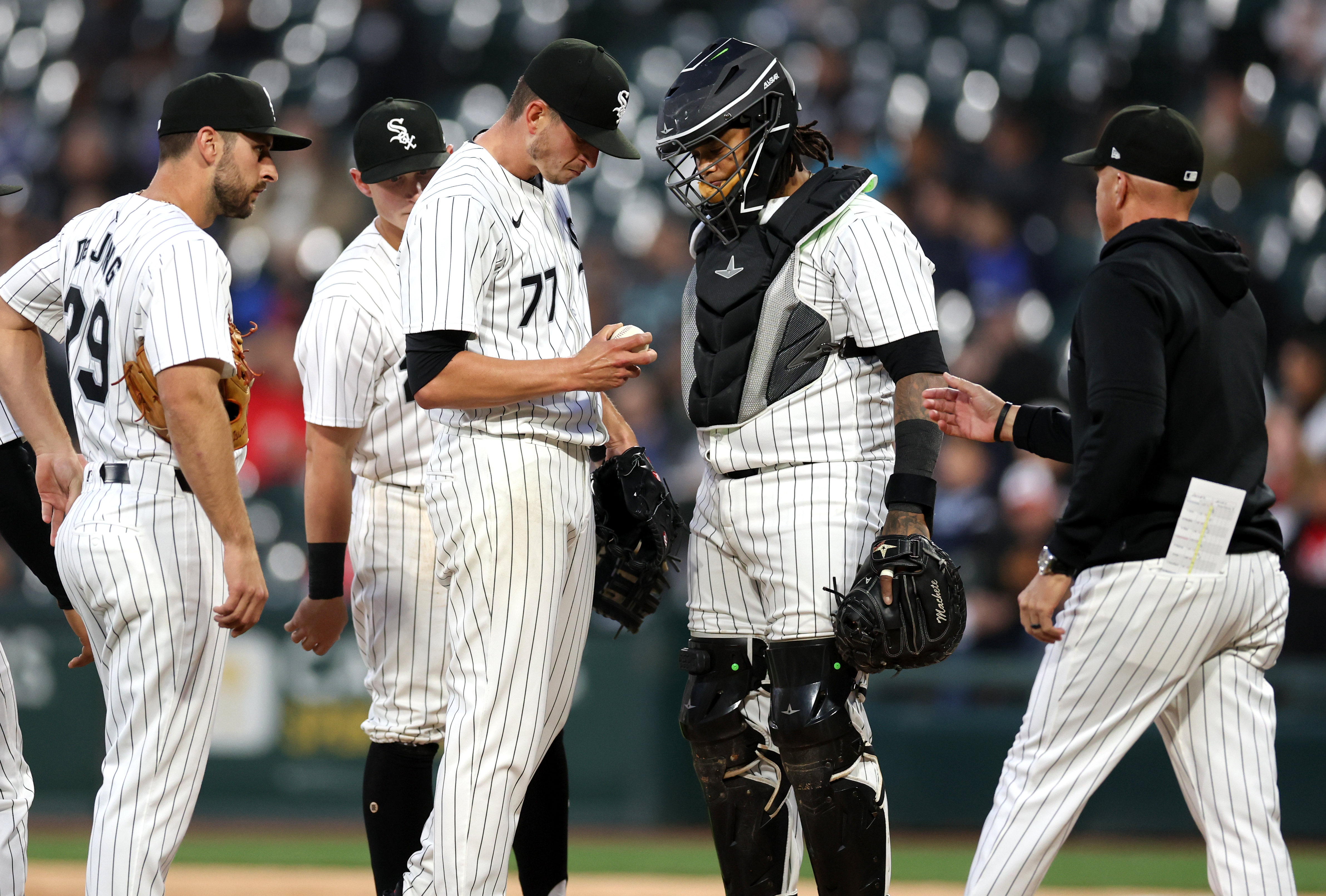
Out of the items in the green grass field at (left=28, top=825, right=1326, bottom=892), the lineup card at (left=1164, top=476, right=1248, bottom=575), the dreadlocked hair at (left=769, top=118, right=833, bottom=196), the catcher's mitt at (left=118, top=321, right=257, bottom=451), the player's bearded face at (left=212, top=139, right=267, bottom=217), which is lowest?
the green grass field at (left=28, top=825, right=1326, bottom=892)

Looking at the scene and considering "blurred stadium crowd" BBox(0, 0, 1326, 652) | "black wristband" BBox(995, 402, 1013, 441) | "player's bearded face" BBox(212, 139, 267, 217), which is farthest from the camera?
"blurred stadium crowd" BBox(0, 0, 1326, 652)

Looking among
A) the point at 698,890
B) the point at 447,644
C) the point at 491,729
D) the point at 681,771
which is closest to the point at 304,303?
the point at 681,771

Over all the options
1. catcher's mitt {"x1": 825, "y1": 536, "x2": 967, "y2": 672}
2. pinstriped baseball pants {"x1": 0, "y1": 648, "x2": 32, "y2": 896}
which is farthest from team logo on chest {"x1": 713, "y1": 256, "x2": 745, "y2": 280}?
pinstriped baseball pants {"x1": 0, "y1": 648, "x2": 32, "y2": 896}

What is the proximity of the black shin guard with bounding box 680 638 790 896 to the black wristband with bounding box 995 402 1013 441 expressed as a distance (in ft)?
2.43

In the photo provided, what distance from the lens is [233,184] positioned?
3107 mm

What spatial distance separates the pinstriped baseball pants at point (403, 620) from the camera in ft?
11.4

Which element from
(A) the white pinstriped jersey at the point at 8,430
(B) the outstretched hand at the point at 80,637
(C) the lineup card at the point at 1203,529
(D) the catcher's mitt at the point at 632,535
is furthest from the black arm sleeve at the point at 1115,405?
(A) the white pinstriped jersey at the point at 8,430

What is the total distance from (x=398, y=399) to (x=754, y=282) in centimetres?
104

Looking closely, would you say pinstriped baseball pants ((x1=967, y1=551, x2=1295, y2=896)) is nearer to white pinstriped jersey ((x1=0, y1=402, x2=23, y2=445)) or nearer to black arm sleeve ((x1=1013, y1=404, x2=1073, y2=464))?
black arm sleeve ((x1=1013, y1=404, x2=1073, y2=464))

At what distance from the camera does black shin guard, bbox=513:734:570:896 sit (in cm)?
329

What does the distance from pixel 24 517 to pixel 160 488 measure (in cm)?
71

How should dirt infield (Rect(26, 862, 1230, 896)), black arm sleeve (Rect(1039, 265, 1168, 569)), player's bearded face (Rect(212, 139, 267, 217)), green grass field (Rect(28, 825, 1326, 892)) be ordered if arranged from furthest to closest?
green grass field (Rect(28, 825, 1326, 892)) < dirt infield (Rect(26, 862, 1230, 896)) < player's bearded face (Rect(212, 139, 267, 217)) < black arm sleeve (Rect(1039, 265, 1168, 569))

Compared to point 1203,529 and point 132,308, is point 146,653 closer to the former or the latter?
point 132,308

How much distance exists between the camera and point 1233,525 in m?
2.82
